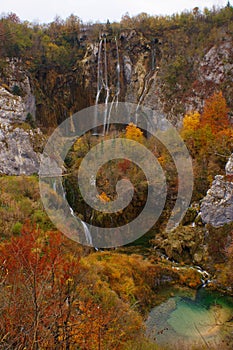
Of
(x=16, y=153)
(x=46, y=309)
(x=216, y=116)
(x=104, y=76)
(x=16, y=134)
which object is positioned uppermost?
(x=104, y=76)

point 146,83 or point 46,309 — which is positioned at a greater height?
point 146,83

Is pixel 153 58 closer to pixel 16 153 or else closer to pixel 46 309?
pixel 16 153

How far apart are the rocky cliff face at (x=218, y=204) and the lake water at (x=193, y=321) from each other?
5075mm

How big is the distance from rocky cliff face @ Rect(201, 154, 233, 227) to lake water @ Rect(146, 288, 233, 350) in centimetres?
508

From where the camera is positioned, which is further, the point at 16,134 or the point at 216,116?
the point at 16,134

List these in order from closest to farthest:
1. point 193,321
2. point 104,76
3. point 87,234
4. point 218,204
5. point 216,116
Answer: point 193,321 < point 87,234 < point 218,204 < point 216,116 < point 104,76

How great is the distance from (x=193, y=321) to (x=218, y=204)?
332 inches

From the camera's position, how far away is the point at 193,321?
1361 centimetres

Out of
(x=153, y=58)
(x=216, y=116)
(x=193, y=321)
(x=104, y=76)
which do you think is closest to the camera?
(x=193, y=321)

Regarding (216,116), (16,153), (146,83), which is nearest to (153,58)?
(146,83)

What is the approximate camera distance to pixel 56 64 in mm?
38156

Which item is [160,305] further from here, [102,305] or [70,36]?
[70,36]

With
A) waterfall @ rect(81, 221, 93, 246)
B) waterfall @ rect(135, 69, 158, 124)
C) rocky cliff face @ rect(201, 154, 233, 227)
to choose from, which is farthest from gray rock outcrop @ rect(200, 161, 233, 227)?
waterfall @ rect(135, 69, 158, 124)

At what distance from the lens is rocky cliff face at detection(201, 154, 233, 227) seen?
19.6 metres
